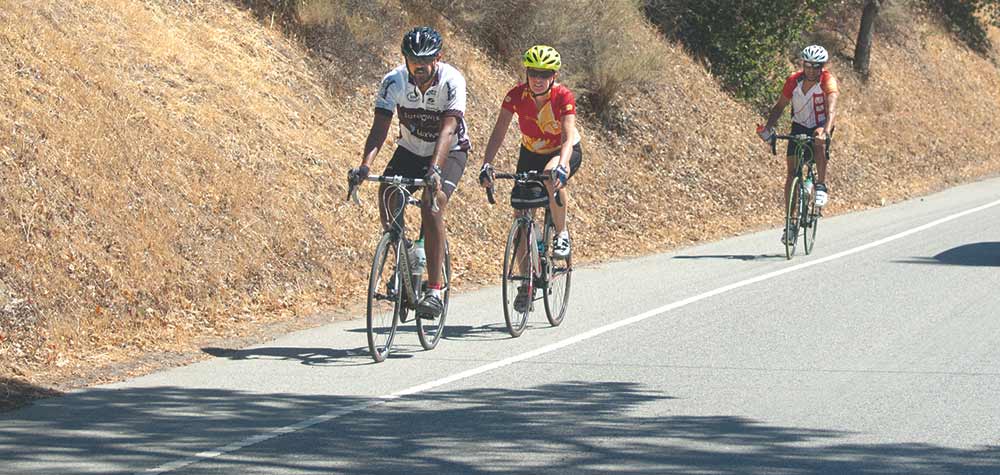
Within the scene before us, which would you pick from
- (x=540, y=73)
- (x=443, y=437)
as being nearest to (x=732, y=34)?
(x=540, y=73)

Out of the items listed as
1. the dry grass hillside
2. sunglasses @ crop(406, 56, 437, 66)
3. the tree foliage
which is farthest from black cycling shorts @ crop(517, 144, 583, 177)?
the tree foliage

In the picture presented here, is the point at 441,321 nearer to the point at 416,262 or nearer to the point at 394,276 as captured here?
the point at 416,262

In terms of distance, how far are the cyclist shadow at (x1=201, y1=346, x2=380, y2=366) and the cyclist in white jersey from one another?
56 cm

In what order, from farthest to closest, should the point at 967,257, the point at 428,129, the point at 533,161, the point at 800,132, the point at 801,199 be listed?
the point at 800,132
the point at 801,199
the point at 967,257
the point at 533,161
the point at 428,129

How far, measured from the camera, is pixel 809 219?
16.1 meters

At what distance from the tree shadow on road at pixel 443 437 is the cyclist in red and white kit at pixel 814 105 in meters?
8.00

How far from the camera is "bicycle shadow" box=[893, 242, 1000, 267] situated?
14859 mm

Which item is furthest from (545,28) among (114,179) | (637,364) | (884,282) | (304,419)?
(304,419)

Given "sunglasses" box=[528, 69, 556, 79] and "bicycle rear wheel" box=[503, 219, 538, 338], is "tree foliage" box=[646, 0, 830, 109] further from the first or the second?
"bicycle rear wheel" box=[503, 219, 538, 338]

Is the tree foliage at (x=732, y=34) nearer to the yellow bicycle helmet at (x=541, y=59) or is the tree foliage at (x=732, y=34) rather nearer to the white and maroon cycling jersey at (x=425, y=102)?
the yellow bicycle helmet at (x=541, y=59)

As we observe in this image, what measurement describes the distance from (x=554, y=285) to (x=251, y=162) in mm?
3963

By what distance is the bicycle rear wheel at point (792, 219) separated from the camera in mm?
15453

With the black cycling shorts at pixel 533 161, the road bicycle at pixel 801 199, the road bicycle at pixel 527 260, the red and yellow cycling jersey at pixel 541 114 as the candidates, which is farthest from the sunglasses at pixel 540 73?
the road bicycle at pixel 801 199

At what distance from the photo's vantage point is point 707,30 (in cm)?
2645
